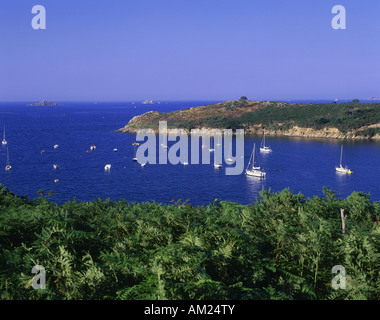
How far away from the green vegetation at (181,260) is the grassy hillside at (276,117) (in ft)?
261

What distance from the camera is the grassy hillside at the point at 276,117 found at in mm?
83562

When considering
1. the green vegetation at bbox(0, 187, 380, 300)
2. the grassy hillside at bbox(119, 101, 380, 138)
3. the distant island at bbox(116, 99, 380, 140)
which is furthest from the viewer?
the grassy hillside at bbox(119, 101, 380, 138)

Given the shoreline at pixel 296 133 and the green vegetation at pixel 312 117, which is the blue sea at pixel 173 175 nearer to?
the shoreline at pixel 296 133

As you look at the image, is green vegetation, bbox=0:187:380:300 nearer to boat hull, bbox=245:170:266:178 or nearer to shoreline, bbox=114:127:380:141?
boat hull, bbox=245:170:266:178

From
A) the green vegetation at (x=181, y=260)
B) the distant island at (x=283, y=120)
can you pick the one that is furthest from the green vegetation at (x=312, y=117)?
the green vegetation at (x=181, y=260)

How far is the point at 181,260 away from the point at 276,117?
91.7 m

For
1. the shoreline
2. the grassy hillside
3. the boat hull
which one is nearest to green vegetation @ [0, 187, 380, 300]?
the boat hull

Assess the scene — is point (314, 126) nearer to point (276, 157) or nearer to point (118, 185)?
point (276, 157)

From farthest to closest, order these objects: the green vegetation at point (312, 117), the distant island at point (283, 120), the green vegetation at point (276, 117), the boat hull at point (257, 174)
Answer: the green vegetation at point (312, 117), the green vegetation at point (276, 117), the distant island at point (283, 120), the boat hull at point (257, 174)

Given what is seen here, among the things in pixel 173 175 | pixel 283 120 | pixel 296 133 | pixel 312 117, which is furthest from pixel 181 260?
pixel 283 120

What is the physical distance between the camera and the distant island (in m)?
83.1

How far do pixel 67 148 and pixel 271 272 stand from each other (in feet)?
217

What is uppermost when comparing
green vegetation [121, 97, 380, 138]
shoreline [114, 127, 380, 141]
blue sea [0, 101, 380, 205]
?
green vegetation [121, 97, 380, 138]

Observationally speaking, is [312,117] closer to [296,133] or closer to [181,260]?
[296,133]
